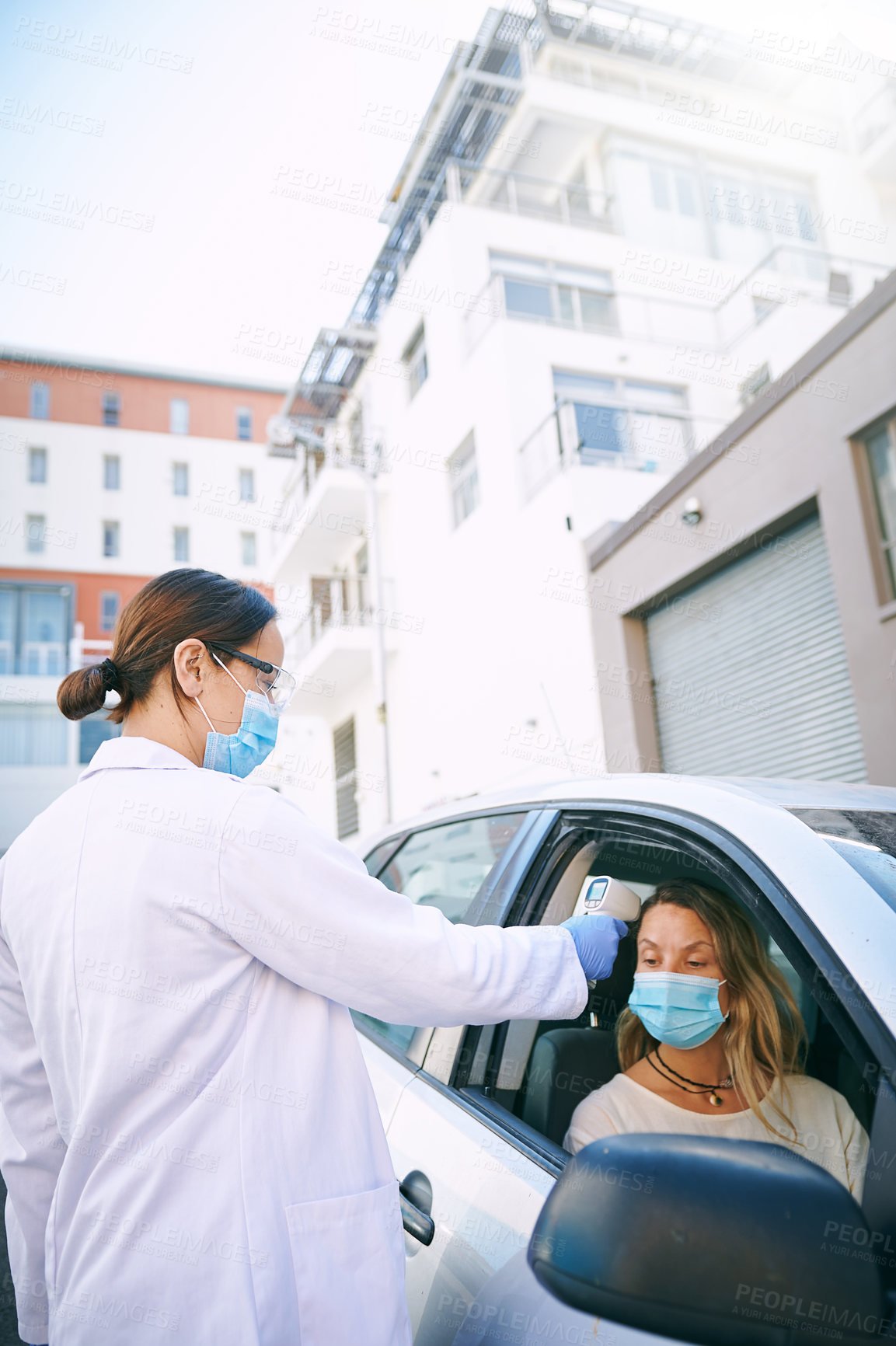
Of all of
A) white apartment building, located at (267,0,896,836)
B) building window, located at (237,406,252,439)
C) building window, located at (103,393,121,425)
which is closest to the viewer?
white apartment building, located at (267,0,896,836)

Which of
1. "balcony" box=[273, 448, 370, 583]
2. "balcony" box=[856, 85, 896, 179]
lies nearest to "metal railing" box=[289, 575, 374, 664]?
"balcony" box=[273, 448, 370, 583]

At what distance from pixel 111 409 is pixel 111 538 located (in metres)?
4.72

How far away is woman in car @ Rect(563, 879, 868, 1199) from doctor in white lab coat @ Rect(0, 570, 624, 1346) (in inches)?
16.3

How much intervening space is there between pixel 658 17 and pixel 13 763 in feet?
81.1

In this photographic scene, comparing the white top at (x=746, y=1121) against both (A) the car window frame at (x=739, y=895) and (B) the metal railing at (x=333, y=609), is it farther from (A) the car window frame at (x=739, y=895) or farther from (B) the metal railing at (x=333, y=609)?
(B) the metal railing at (x=333, y=609)

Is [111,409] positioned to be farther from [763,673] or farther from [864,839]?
[864,839]

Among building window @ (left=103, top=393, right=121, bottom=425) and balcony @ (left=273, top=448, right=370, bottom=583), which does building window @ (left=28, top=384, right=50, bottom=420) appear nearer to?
building window @ (left=103, top=393, right=121, bottom=425)

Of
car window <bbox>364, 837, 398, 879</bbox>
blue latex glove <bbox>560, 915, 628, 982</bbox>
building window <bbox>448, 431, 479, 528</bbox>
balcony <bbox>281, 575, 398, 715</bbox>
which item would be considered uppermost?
building window <bbox>448, 431, 479, 528</bbox>

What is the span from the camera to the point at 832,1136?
6.27ft

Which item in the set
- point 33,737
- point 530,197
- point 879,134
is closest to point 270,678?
point 530,197

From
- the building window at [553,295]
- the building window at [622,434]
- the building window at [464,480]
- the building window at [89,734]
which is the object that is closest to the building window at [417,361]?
the building window at [553,295]

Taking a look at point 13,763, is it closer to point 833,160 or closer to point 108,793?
point 833,160

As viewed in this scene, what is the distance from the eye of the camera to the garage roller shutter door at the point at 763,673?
7934 mm

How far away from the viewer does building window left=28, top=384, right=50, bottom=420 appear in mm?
33062
